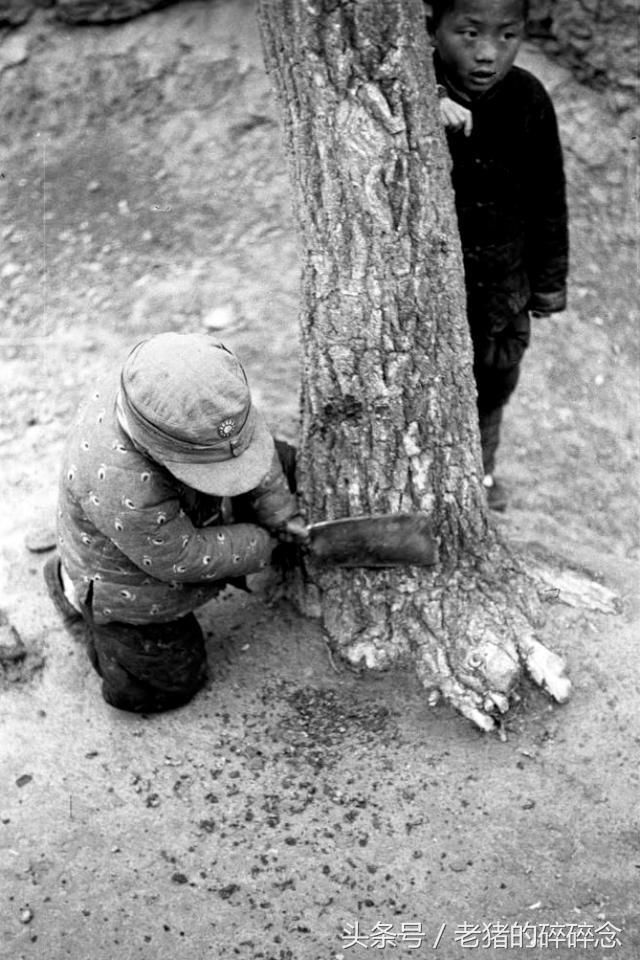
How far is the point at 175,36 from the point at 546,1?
180 cm

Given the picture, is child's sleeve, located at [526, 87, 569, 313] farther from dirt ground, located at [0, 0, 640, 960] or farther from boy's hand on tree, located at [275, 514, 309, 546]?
boy's hand on tree, located at [275, 514, 309, 546]

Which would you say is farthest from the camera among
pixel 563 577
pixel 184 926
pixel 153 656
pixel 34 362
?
pixel 34 362

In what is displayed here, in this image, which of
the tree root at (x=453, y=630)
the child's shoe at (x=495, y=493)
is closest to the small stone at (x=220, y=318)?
the child's shoe at (x=495, y=493)

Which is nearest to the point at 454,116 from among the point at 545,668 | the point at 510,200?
the point at 510,200

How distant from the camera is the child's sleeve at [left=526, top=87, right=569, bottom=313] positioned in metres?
3.05

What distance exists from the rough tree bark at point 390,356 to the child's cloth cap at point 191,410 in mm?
379

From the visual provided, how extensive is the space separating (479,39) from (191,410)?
1.30 meters

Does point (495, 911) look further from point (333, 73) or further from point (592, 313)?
point (592, 313)

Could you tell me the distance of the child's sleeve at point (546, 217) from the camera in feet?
10.0

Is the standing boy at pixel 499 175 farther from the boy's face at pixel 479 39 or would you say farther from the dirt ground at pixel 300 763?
the dirt ground at pixel 300 763

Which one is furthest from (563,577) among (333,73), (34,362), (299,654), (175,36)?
(175,36)

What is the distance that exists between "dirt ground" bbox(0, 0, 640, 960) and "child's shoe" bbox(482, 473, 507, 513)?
0.32 ft

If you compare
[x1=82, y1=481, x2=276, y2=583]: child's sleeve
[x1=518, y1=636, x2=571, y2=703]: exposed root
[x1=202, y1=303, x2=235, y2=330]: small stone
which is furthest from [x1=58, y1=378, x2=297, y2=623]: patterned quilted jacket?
[x1=202, y1=303, x2=235, y2=330]: small stone

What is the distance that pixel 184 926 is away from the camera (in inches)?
95.7
